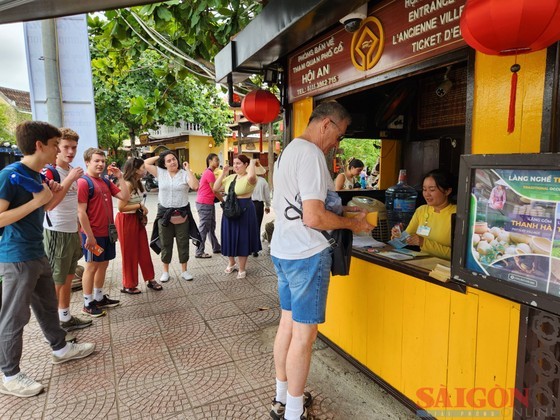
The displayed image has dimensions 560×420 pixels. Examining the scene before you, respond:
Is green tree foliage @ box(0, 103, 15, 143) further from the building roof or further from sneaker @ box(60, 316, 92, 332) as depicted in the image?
sneaker @ box(60, 316, 92, 332)

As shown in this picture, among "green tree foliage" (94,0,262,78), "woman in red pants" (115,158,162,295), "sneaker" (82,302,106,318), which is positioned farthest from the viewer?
"woman in red pants" (115,158,162,295)

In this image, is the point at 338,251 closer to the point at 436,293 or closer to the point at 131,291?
the point at 436,293

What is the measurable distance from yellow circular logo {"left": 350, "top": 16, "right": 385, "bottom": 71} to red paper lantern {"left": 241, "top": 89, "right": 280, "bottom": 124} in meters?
1.13

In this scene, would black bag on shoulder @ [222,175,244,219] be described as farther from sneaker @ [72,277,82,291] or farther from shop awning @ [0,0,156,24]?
shop awning @ [0,0,156,24]

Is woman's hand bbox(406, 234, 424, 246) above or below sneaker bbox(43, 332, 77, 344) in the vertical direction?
above

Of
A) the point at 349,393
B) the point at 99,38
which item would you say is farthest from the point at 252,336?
the point at 99,38

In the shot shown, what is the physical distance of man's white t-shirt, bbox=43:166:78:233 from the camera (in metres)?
3.46

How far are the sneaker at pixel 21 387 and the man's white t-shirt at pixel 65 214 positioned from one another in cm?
135

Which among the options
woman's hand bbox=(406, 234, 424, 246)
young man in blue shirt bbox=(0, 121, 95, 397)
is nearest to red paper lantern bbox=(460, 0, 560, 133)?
woman's hand bbox=(406, 234, 424, 246)

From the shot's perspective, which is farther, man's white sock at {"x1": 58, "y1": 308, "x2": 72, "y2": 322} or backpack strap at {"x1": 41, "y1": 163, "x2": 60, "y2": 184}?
man's white sock at {"x1": 58, "y1": 308, "x2": 72, "y2": 322}

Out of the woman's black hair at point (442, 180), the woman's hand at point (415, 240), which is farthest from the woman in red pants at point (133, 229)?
the woman's black hair at point (442, 180)

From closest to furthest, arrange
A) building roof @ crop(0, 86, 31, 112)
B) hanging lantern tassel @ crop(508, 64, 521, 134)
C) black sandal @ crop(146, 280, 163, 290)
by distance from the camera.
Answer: hanging lantern tassel @ crop(508, 64, 521, 134) → black sandal @ crop(146, 280, 163, 290) → building roof @ crop(0, 86, 31, 112)

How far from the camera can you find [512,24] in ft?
4.36

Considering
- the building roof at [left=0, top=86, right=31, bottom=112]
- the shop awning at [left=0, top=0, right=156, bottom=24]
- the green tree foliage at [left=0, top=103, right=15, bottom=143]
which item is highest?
the building roof at [left=0, top=86, right=31, bottom=112]
